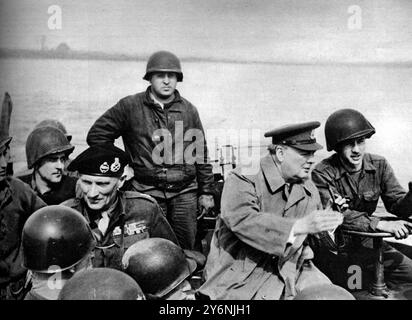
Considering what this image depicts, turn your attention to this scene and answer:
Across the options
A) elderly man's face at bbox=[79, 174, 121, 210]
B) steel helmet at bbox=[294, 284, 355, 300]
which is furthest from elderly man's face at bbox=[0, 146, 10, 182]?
steel helmet at bbox=[294, 284, 355, 300]

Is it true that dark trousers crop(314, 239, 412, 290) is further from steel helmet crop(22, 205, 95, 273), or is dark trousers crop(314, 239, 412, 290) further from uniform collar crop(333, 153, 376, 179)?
steel helmet crop(22, 205, 95, 273)

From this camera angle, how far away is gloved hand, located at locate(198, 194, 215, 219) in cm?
548

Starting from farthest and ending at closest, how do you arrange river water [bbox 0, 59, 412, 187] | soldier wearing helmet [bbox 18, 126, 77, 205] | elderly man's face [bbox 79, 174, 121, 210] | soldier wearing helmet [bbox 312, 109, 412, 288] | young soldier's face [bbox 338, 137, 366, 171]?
1. river water [bbox 0, 59, 412, 187]
2. soldier wearing helmet [bbox 18, 126, 77, 205]
3. young soldier's face [bbox 338, 137, 366, 171]
4. soldier wearing helmet [bbox 312, 109, 412, 288]
5. elderly man's face [bbox 79, 174, 121, 210]

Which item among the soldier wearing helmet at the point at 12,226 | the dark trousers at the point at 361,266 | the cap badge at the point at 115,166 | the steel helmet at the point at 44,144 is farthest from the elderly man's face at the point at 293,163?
the steel helmet at the point at 44,144

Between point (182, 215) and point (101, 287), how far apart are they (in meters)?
1.86

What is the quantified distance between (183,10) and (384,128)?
2.71m

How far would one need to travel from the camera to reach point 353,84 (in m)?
5.93

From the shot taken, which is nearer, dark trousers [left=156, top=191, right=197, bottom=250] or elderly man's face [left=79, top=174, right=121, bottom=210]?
elderly man's face [left=79, top=174, right=121, bottom=210]

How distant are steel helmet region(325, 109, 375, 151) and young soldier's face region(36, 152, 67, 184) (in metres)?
2.87

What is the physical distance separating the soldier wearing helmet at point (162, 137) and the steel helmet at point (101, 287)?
1.67 m

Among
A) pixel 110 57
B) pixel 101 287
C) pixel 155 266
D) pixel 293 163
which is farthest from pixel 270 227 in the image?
pixel 110 57

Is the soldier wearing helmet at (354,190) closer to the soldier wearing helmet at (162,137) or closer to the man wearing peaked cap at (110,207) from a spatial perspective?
the soldier wearing helmet at (162,137)

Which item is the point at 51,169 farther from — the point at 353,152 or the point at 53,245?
the point at 353,152

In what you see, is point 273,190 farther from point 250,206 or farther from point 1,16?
point 1,16
